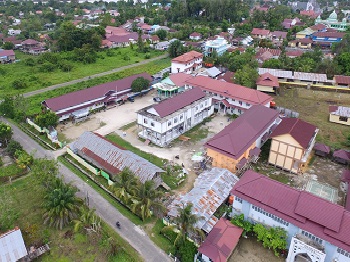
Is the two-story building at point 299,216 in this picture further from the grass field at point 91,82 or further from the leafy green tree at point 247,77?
the grass field at point 91,82

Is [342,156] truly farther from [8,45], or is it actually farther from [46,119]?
[8,45]

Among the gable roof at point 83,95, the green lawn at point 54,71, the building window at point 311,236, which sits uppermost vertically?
the gable roof at point 83,95

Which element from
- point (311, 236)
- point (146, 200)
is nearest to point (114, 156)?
point (146, 200)

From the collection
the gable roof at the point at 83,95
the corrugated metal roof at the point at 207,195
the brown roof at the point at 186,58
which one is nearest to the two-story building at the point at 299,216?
the corrugated metal roof at the point at 207,195

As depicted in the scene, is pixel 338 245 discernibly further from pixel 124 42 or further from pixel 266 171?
pixel 124 42

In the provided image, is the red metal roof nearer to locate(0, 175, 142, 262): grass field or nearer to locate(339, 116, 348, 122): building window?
locate(0, 175, 142, 262): grass field

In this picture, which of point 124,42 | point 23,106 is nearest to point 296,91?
point 23,106
